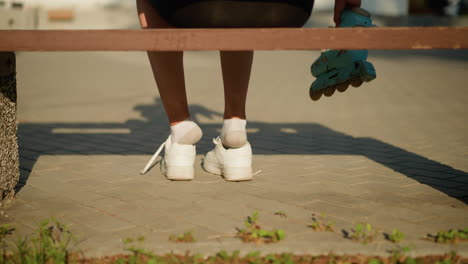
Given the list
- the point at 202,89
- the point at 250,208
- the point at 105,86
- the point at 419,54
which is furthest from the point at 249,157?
the point at 419,54

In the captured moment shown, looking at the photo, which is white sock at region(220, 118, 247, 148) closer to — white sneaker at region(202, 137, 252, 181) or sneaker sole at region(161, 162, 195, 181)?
white sneaker at region(202, 137, 252, 181)

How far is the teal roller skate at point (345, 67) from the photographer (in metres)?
2.90

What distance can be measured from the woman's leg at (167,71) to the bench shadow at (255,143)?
3.23 feet

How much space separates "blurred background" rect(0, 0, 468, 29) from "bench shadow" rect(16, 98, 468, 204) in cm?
1675

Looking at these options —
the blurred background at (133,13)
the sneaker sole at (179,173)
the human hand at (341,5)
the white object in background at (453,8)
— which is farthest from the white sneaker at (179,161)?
the white object in background at (453,8)

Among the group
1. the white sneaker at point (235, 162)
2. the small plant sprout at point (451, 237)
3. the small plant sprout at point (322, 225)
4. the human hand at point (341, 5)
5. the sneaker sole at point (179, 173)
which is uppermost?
the human hand at point (341, 5)

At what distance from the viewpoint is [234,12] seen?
284 centimetres

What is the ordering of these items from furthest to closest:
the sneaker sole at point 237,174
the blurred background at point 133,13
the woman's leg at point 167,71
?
the blurred background at point 133,13 < the sneaker sole at point 237,174 < the woman's leg at point 167,71

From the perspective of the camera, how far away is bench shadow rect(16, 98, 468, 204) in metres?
4.00

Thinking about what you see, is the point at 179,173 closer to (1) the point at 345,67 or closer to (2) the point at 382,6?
(1) the point at 345,67

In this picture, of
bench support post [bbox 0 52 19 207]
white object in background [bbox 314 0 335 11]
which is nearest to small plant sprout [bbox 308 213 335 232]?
bench support post [bbox 0 52 19 207]

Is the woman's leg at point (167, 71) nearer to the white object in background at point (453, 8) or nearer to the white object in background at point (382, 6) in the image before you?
the white object in background at point (382, 6)

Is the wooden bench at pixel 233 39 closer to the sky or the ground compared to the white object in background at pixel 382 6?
closer to the sky

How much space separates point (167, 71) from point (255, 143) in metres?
1.70
